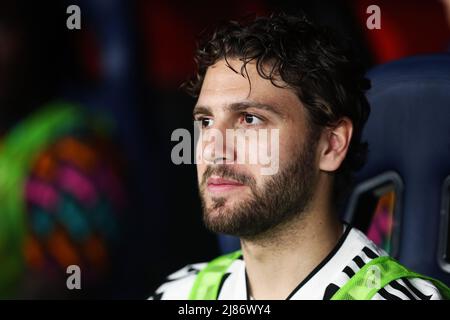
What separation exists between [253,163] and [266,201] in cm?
7

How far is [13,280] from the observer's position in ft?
6.16

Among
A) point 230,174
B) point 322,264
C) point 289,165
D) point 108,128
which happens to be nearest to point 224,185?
point 230,174

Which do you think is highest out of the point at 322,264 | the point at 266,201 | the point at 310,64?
the point at 310,64

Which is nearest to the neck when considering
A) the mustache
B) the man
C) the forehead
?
the man

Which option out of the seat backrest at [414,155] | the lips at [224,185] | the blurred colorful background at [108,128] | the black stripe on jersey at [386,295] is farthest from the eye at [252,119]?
the blurred colorful background at [108,128]

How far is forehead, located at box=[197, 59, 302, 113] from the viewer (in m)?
1.31

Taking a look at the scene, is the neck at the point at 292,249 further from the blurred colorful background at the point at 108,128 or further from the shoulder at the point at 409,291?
the blurred colorful background at the point at 108,128

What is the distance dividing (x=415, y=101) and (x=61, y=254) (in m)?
1.04

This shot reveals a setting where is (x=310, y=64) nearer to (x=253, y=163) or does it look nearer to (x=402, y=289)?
(x=253, y=163)

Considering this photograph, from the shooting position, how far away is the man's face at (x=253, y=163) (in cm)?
129

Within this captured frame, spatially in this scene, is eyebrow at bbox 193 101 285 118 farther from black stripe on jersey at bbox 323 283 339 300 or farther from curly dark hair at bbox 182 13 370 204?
black stripe on jersey at bbox 323 283 339 300

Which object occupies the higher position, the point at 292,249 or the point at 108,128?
the point at 108,128

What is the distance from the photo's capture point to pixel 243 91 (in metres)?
1.31
